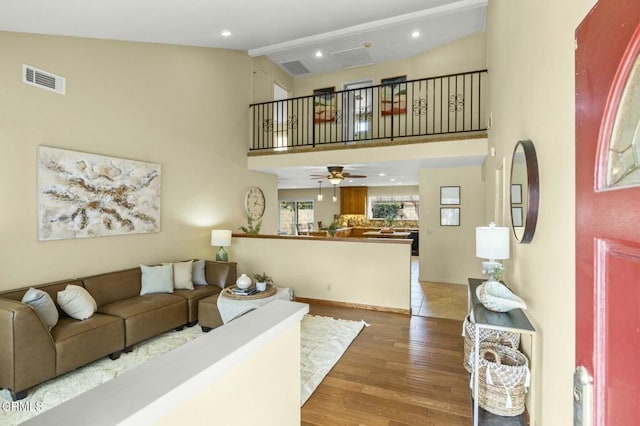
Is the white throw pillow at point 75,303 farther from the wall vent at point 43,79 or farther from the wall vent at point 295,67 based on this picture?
the wall vent at point 295,67

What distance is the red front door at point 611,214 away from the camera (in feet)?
2.10

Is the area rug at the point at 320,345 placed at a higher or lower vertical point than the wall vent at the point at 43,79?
lower

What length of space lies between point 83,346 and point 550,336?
3.70m

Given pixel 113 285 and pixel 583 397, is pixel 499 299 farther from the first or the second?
pixel 113 285

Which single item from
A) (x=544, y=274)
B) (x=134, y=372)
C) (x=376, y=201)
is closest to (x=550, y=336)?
(x=544, y=274)

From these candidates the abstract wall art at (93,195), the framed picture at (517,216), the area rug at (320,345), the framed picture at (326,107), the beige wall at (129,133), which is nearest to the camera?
the framed picture at (517,216)

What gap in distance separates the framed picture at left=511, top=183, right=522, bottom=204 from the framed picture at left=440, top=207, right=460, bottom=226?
158 inches

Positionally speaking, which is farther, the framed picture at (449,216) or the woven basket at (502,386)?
the framed picture at (449,216)

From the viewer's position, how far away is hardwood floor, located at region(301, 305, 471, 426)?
232 cm

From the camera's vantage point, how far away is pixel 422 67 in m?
6.91

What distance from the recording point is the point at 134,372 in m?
0.87

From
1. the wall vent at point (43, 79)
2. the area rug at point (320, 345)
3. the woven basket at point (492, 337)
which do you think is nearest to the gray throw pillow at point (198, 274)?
the area rug at point (320, 345)

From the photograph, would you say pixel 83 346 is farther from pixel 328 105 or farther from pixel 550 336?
pixel 328 105

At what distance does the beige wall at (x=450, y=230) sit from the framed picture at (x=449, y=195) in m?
0.06
